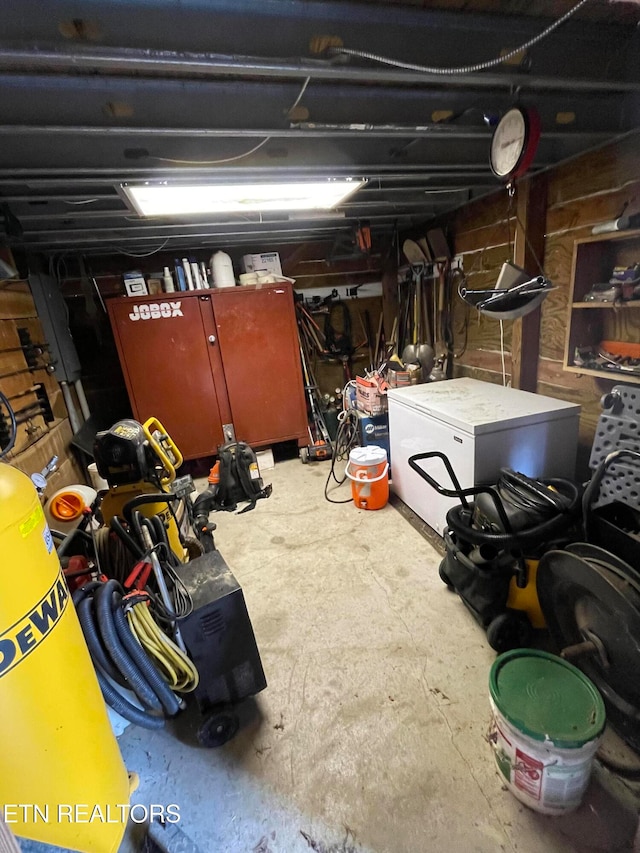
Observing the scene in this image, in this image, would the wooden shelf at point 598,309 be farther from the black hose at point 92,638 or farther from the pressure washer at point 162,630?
the black hose at point 92,638

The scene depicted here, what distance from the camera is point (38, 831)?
2.77 ft

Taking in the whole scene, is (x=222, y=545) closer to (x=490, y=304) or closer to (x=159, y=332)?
(x=159, y=332)

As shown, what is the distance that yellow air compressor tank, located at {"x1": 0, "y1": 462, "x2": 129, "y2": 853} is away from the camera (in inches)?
30.2

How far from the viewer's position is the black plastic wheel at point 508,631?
1.54 m

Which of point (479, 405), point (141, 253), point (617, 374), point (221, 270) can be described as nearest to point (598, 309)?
point (617, 374)

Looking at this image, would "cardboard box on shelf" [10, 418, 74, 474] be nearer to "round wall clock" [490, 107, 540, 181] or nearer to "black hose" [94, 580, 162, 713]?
"black hose" [94, 580, 162, 713]

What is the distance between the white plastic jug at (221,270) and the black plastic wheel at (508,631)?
317cm

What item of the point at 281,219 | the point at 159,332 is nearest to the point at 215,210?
the point at 281,219

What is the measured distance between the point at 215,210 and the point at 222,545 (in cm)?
217

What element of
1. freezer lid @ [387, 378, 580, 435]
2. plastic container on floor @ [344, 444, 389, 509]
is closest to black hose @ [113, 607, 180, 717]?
freezer lid @ [387, 378, 580, 435]

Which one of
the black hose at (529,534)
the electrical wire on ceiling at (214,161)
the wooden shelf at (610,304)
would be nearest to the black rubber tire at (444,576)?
the black hose at (529,534)

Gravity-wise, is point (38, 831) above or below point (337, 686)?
above

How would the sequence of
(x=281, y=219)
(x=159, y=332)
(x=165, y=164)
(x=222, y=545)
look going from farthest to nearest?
(x=159, y=332), (x=281, y=219), (x=222, y=545), (x=165, y=164)

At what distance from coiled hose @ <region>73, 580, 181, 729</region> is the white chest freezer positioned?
159 cm
